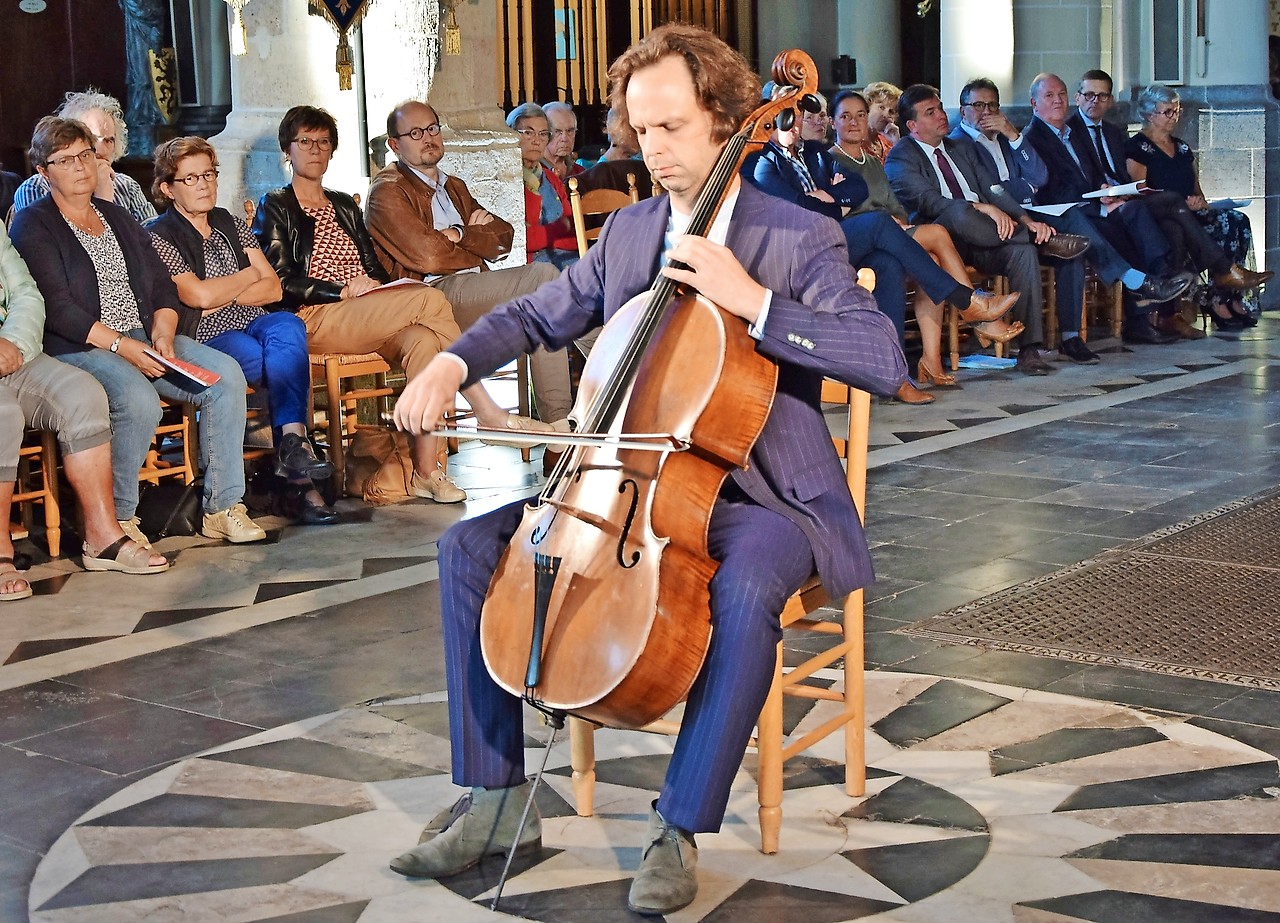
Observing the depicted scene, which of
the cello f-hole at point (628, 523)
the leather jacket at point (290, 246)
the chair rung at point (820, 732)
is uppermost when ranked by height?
the leather jacket at point (290, 246)

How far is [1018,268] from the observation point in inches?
351

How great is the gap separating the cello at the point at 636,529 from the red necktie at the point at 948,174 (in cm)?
632

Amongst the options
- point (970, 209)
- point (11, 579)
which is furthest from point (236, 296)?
point (970, 209)

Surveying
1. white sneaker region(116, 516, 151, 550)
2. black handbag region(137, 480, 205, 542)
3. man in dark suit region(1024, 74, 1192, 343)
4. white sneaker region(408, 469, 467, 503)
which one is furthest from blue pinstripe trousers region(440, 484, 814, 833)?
man in dark suit region(1024, 74, 1192, 343)

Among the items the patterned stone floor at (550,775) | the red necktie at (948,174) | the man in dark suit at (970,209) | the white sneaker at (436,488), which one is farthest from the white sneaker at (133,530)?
the red necktie at (948,174)

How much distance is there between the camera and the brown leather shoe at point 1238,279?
1011 cm

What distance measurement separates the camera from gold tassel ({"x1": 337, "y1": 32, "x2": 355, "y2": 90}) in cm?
725

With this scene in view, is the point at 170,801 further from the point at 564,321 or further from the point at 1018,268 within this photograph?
the point at 1018,268

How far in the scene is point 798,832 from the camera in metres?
2.96

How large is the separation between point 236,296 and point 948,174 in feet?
14.1

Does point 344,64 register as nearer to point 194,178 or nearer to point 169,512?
point 194,178

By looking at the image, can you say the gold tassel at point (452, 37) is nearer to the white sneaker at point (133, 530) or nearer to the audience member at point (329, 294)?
the audience member at point (329, 294)

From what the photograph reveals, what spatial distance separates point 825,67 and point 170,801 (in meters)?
11.4

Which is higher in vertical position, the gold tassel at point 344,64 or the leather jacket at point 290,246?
the gold tassel at point 344,64
